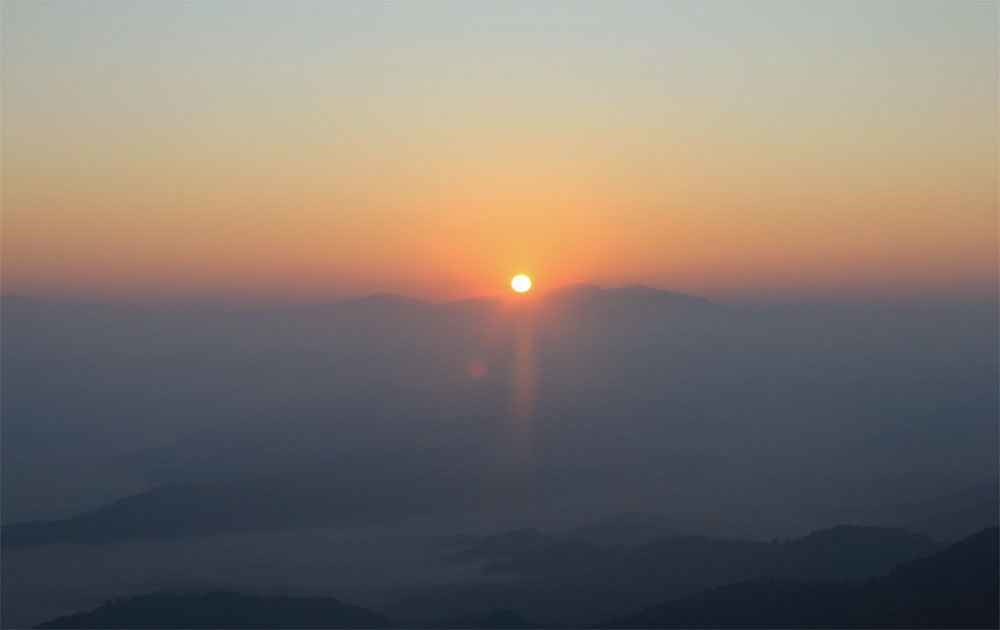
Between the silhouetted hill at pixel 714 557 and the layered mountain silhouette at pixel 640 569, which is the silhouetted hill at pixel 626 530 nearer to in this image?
the silhouetted hill at pixel 714 557

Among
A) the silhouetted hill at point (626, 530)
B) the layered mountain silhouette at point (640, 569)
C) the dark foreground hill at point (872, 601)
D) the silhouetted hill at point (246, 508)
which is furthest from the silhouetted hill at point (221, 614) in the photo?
the silhouetted hill at point (246, 508)

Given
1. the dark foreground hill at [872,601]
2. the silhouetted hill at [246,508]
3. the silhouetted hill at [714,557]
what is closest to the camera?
the dark foreground hill at [872,601]

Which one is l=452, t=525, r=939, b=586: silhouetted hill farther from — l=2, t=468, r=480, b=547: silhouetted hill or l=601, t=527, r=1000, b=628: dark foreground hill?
l=2, t=468, r=480, b=547: silhouetted hill

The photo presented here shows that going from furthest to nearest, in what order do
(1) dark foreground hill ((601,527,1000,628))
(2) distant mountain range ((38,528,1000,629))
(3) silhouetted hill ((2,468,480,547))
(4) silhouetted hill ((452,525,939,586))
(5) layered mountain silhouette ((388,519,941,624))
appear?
(3) silhouetted hill ((2,468,480,547)), (4) silhouetted hill ((452,525,939,586)), (5) layered mountain silhouette ((388,519,941,624)), (2) distant mountain range ((38,528,1000,629)), (1) dark foreground hill ((601,527,1000,628))

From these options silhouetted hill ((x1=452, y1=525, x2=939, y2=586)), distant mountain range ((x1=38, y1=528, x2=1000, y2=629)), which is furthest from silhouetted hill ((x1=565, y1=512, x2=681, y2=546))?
distant mountain range ((x1=38, y1=528, x2=1000, y2=629))

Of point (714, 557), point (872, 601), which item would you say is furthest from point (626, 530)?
point (872, 601)

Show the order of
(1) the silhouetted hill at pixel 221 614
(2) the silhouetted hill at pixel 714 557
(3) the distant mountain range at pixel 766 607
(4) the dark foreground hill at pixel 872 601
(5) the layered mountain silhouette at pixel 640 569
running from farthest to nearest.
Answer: (2) the silhouetted hill at pixel 714 557
(5) the layered mountain silhouette at pixel 640 569
(1) the silhouetted hill at pixel 221 614
(3) the distant mountain range at pixel 766 607
(4) the dark foreground hill at pixel 872 601

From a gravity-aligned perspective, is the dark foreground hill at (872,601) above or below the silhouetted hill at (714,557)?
below
